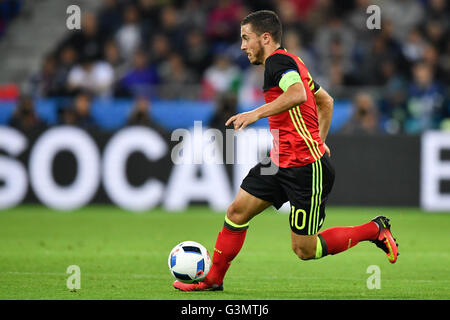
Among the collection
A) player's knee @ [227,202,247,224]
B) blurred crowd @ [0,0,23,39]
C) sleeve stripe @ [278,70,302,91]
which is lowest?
player's knee @ [227,202,247,224]

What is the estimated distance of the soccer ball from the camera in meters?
6.70

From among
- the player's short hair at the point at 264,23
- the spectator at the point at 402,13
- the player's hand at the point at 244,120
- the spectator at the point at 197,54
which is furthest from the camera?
the spectator at the point at 402,13

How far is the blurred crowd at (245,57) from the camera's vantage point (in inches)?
557

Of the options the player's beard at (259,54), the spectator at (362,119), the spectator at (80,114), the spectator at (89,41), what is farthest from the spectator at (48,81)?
the player's beard at (259,54)

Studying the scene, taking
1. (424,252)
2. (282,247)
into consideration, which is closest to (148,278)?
(282,247)

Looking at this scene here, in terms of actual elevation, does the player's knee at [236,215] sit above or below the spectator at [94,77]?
below

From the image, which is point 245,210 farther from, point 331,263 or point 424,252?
point 424,252

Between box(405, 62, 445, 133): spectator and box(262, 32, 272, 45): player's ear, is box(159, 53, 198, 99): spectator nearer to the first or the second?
box(405, 62, 445, 133): spectator

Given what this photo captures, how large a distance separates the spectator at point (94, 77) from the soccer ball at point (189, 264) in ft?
28.7

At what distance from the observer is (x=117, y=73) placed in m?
15.8

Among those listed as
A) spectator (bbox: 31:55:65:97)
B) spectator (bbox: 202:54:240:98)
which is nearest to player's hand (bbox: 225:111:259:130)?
spectator (bbox: 202:54:240:98)

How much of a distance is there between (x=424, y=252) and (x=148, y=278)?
3428 millimetres

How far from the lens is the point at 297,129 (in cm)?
652

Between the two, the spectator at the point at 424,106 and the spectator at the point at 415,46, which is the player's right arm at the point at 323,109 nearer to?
the spectator at the point at 424,106
